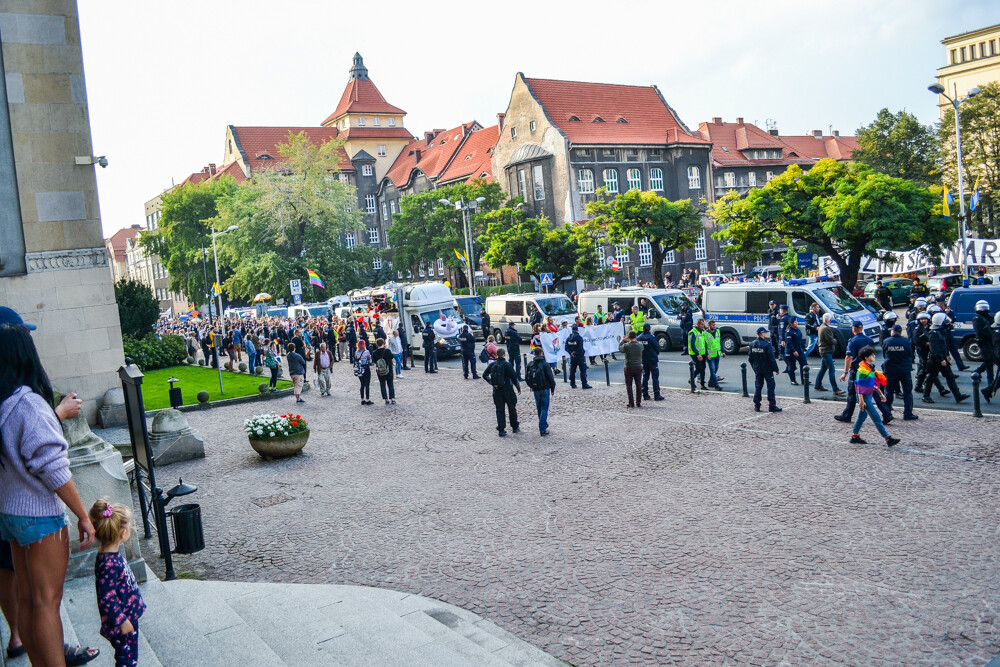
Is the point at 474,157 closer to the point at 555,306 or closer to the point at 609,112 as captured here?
the point at 609,112

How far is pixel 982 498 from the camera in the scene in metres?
8.98

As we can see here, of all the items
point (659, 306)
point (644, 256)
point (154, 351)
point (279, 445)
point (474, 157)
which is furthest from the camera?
point (474, 157)

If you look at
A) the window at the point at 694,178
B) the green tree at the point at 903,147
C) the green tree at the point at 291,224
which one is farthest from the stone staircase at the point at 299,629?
the window at the point at 694,178

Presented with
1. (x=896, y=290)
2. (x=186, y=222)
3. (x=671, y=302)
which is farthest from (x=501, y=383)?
(x=186, y=222)

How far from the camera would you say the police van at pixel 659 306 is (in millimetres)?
26281

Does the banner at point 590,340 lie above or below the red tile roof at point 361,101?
below

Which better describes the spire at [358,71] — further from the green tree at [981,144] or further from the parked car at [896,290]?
the parked car at [896,290]

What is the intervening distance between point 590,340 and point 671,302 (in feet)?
15.7

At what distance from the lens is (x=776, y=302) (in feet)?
76.4

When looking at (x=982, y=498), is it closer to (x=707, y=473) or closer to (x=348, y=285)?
(x=707, y=473)

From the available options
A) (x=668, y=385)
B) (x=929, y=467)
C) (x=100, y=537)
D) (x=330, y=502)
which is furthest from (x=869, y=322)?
(x=100, y=537)

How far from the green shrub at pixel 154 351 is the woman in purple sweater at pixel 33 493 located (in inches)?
990

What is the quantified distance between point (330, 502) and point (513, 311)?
21.8 meters

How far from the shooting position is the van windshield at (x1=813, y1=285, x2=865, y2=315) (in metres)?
22.6
